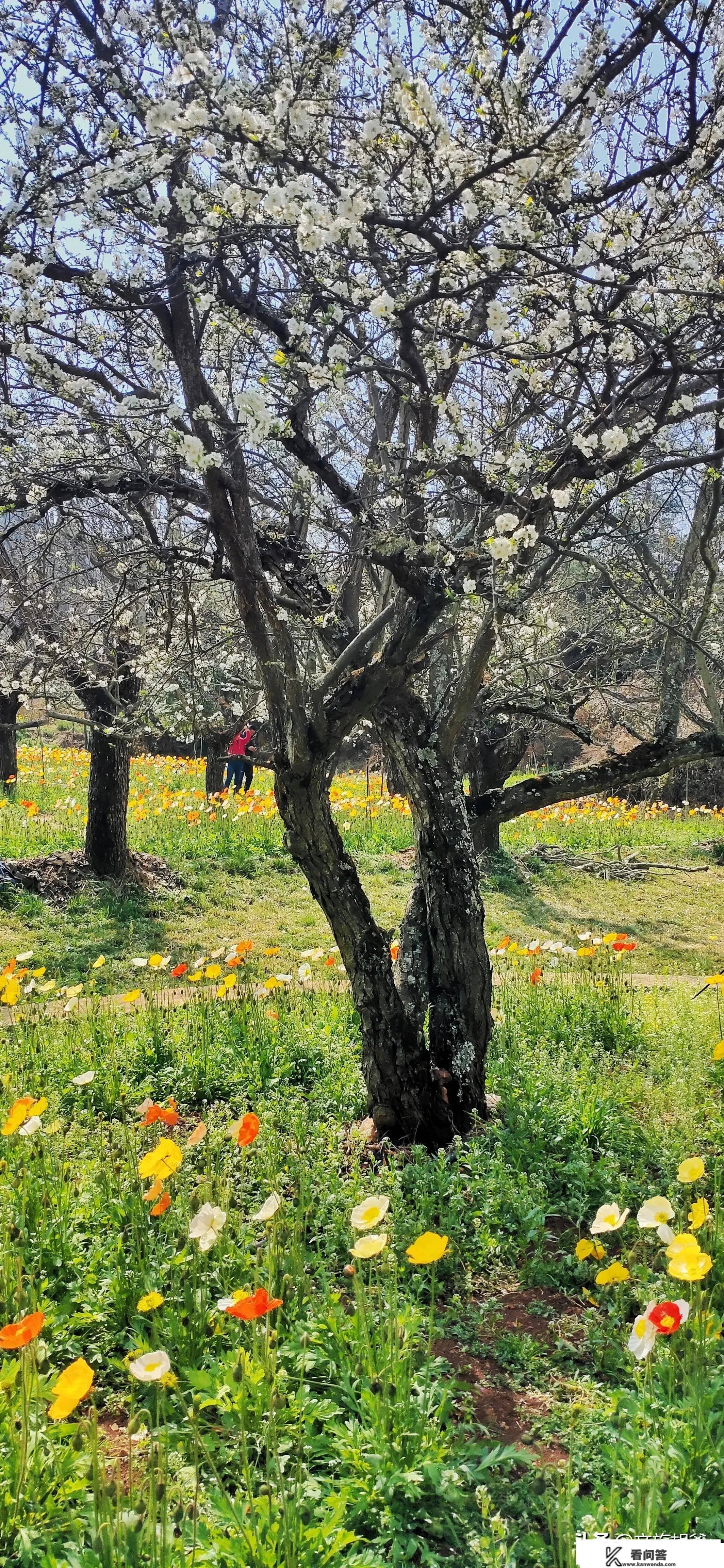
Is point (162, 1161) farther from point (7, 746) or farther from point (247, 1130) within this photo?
point (7, 746)

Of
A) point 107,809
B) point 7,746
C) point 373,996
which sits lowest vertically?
point 373,996

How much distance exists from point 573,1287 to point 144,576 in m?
3.62

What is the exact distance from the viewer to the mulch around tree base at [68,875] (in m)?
8.99

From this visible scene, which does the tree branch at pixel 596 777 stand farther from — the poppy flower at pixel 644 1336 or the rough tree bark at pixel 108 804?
the rough tree bark at pixel 108 804

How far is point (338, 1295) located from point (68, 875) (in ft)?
23.7

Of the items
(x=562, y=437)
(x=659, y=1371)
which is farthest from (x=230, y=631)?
(x=659, y=1371)

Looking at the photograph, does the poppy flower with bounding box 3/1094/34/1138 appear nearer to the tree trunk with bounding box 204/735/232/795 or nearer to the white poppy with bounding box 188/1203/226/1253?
the white poppy with bounding box 188/1203/226/1253

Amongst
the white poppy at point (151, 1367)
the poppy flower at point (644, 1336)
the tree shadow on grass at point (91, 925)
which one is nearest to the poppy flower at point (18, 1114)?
the white poppy at point (151, 1367)

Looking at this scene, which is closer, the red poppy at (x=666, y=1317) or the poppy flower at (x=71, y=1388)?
the poppy flower at (x=71, y=1388)

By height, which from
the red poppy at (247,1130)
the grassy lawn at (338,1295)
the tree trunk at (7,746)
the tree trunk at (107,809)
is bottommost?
the grassy lawn at (338,1295)

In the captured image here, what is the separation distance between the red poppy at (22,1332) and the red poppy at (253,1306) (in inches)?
15.0

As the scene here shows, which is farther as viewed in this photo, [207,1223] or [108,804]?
[108,804]

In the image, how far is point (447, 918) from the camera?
14.1ft

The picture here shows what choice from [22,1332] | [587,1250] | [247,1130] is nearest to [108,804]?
[247,1130]
